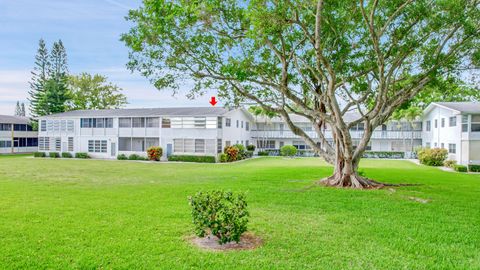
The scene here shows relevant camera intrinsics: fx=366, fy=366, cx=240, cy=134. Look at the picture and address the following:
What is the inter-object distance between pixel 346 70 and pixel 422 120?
3229cm

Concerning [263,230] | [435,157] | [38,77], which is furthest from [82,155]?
[263,230]

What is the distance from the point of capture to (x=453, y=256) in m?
6.60

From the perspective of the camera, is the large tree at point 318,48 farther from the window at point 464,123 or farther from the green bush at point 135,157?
the green bush at point 135,157

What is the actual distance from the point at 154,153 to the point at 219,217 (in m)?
29.0

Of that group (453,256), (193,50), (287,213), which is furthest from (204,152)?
(453,256)

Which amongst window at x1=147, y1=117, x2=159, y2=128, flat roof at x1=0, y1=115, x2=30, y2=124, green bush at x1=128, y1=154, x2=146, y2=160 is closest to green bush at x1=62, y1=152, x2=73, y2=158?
green bush at x1=128, y1=154, x2=146, y2=160

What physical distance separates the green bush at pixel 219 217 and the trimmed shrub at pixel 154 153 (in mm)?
28727

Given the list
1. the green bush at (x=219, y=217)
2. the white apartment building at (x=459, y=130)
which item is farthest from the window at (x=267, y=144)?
the green bush at (x=219, y=217)

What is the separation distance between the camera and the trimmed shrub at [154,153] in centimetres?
3509

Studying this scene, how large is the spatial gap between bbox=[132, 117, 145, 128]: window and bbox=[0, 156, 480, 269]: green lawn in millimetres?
23780

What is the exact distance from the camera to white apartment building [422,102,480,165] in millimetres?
27938

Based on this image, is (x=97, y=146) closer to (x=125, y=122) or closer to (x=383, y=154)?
(x=125, y=122)

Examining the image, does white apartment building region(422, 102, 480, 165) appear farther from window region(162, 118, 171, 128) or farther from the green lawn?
window region(162, 118, 171, 128)

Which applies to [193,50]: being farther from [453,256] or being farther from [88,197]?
[453,256]
